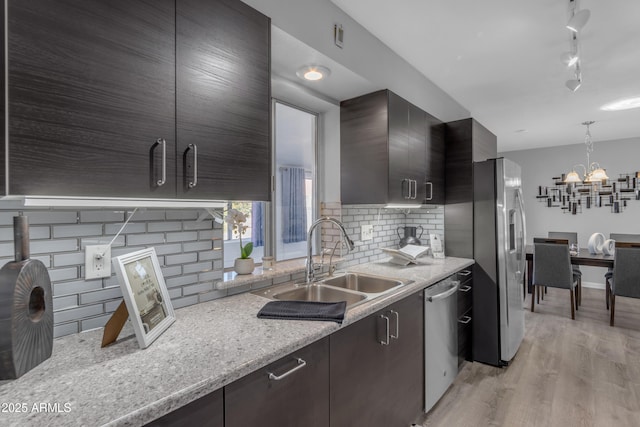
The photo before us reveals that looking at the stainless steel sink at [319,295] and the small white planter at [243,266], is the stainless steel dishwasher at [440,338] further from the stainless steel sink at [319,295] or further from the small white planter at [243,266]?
the small white planter at [243,266]

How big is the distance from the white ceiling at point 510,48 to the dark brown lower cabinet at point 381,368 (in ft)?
4.77

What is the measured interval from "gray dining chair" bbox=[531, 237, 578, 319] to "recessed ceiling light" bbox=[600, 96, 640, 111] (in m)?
1.55

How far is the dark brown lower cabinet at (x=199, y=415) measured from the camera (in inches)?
31.0

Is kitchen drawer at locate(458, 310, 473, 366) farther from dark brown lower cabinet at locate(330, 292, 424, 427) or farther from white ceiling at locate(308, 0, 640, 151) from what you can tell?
white ceiling at locate(308, 0, 640, 151)

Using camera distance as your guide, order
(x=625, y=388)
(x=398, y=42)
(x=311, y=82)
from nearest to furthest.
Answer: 1. (x=311, y=82)
2. (x=398, y=42)
3. (x=625, y=388)

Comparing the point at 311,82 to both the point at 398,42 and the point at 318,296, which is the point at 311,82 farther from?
the point at 318,296

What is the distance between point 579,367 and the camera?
105 inches

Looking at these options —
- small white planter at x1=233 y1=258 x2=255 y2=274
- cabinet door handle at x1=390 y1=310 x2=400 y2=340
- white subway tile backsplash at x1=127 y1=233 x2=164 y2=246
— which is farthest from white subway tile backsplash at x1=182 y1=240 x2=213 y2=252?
cabinet door handle at x1=390 y1=310 x2=400 y2=340

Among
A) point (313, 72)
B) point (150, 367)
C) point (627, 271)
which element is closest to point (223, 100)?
point (313, 72)

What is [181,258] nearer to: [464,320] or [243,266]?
[243,266]

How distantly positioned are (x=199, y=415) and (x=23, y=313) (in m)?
0.53

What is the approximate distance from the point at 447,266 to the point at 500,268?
52 cm

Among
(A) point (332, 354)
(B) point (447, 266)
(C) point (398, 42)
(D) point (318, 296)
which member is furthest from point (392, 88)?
(A) point (332, 354)

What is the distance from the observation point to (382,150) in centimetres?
215
